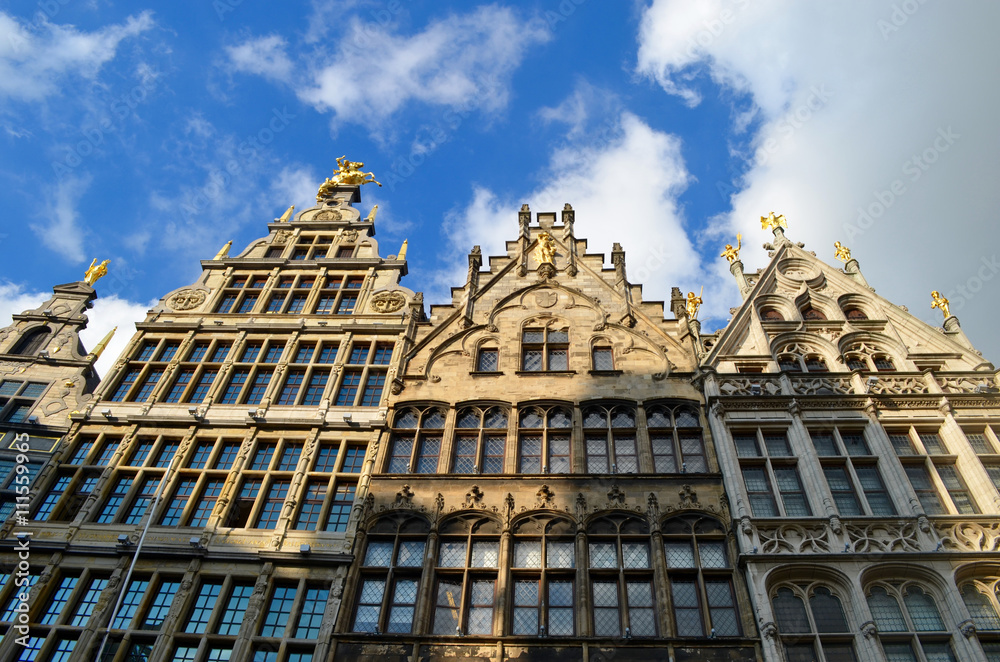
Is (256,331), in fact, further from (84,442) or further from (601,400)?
(601,400)

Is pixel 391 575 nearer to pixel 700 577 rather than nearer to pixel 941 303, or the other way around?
pixel 700 577

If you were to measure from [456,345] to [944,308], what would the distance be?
645 inches

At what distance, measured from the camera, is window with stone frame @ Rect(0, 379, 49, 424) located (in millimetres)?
24703

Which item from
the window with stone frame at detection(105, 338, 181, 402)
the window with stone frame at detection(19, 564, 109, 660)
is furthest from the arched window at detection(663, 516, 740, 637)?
the window with stone frame at detection(105, 338, 181, 402)

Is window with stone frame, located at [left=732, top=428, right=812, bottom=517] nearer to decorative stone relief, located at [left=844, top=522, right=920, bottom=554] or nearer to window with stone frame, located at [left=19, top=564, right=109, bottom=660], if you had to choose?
decorative stone relief, located at [left=844, top=522, right=920, bottom=554]

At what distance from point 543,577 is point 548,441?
449cm

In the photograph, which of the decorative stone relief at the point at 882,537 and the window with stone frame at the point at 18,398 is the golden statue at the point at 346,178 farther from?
the decorative stone relief at the point at 882,537

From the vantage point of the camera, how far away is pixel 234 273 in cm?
3008

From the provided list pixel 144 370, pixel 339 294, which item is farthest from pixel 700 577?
pixel 144 370

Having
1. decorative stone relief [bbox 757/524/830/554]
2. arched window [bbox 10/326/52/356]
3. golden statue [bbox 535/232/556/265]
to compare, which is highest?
golden statue [bbox 535/232/556/265]

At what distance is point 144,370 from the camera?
26.0 meters

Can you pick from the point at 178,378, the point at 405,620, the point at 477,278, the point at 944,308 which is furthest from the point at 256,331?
the point at 944,308

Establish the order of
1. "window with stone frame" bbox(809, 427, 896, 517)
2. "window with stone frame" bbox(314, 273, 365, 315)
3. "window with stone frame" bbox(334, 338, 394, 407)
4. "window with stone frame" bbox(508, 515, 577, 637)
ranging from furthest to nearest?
1. "window with stone frame" bbox(314, 273, 365, 315)
2. "window with stone frame" bbox(334, 338, 394, 407)
3. "window with stone frame" bbox(809, 427, 896, 517)
4. "window with stone frame" bbox(508, 515, 577, 637)

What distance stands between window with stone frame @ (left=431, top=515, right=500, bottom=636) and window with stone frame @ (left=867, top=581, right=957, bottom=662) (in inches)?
354
